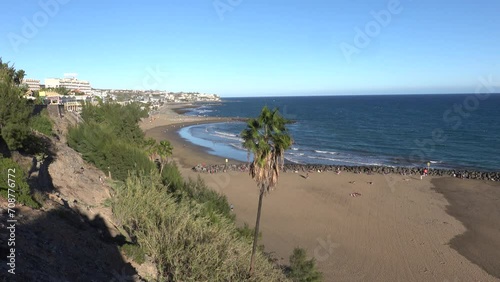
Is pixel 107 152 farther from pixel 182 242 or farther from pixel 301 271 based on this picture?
pixel 301 271

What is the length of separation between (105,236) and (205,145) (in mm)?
54118

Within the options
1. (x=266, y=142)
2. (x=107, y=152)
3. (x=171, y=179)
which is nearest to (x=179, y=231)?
(x=266, y=142)

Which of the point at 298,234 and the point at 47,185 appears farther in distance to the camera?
the point at 298,234

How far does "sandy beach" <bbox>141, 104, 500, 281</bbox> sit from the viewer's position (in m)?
21.6

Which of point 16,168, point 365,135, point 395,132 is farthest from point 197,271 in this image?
point 395,132

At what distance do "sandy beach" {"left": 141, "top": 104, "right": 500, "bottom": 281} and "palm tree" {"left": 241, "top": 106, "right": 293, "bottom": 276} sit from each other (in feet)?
30.8

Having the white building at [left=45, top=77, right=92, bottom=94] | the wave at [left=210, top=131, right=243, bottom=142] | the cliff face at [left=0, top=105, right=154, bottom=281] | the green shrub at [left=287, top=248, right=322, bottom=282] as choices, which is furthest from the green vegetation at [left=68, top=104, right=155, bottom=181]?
the white building at [left=45, top=77, right=92, bottom=94]

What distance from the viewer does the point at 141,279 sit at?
A: 1198 cm

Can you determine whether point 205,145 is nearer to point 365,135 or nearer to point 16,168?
point 365,135

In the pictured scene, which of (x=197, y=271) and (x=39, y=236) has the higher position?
(x=39, y=236)

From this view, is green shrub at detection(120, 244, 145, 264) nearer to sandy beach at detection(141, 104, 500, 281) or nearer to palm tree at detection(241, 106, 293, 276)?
palm tree at detection(241, 106, 293, 276)

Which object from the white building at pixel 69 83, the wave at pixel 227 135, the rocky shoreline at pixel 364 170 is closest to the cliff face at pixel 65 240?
the rocky shoreline at pixel 364 170

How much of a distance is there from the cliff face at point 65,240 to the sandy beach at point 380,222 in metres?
11.3

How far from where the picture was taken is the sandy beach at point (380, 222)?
849 inches
